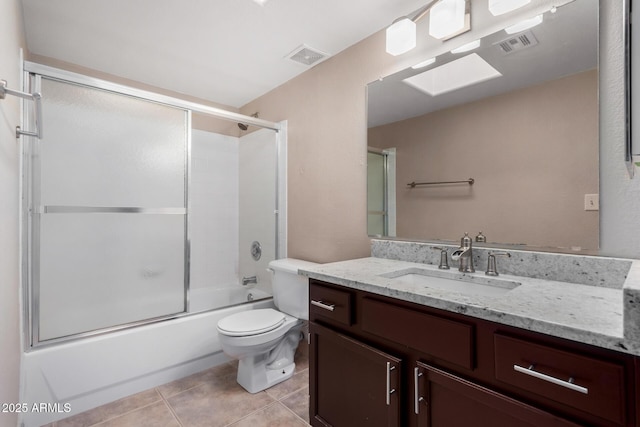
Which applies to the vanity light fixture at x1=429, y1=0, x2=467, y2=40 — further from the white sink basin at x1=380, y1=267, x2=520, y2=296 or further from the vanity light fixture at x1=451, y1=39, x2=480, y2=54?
the white sink basin at x1=380, y1=267, x2=520, y2=296

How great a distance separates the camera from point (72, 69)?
236 centimetres

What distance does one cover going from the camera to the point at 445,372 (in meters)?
0.96

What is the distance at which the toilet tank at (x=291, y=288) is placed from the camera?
215cm

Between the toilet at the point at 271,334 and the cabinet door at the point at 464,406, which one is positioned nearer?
the cabinet door at the point at 464,406

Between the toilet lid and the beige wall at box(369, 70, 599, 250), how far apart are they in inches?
39.7

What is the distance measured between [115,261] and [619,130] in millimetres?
2890

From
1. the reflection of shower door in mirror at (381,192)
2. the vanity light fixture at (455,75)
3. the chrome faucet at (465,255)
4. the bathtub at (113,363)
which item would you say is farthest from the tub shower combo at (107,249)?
the chrome faucet at (465,255)

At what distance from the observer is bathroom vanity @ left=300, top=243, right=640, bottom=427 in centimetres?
70

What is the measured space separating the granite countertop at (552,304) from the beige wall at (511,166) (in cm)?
24

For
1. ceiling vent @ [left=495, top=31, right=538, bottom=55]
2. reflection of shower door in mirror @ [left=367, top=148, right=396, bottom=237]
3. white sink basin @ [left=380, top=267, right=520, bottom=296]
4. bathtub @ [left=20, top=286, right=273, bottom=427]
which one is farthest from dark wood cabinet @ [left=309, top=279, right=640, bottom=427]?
ceiling vent @ [left=495, top=31, right=538, bottom=55]

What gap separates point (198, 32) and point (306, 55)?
73 centimetres

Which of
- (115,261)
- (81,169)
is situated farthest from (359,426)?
(81,169)

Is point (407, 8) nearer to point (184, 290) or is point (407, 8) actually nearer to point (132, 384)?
point (184, 290)

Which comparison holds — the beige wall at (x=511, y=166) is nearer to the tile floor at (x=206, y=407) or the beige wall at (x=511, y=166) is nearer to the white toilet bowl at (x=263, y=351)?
the white toilet bowl at (x=263, y=351)
